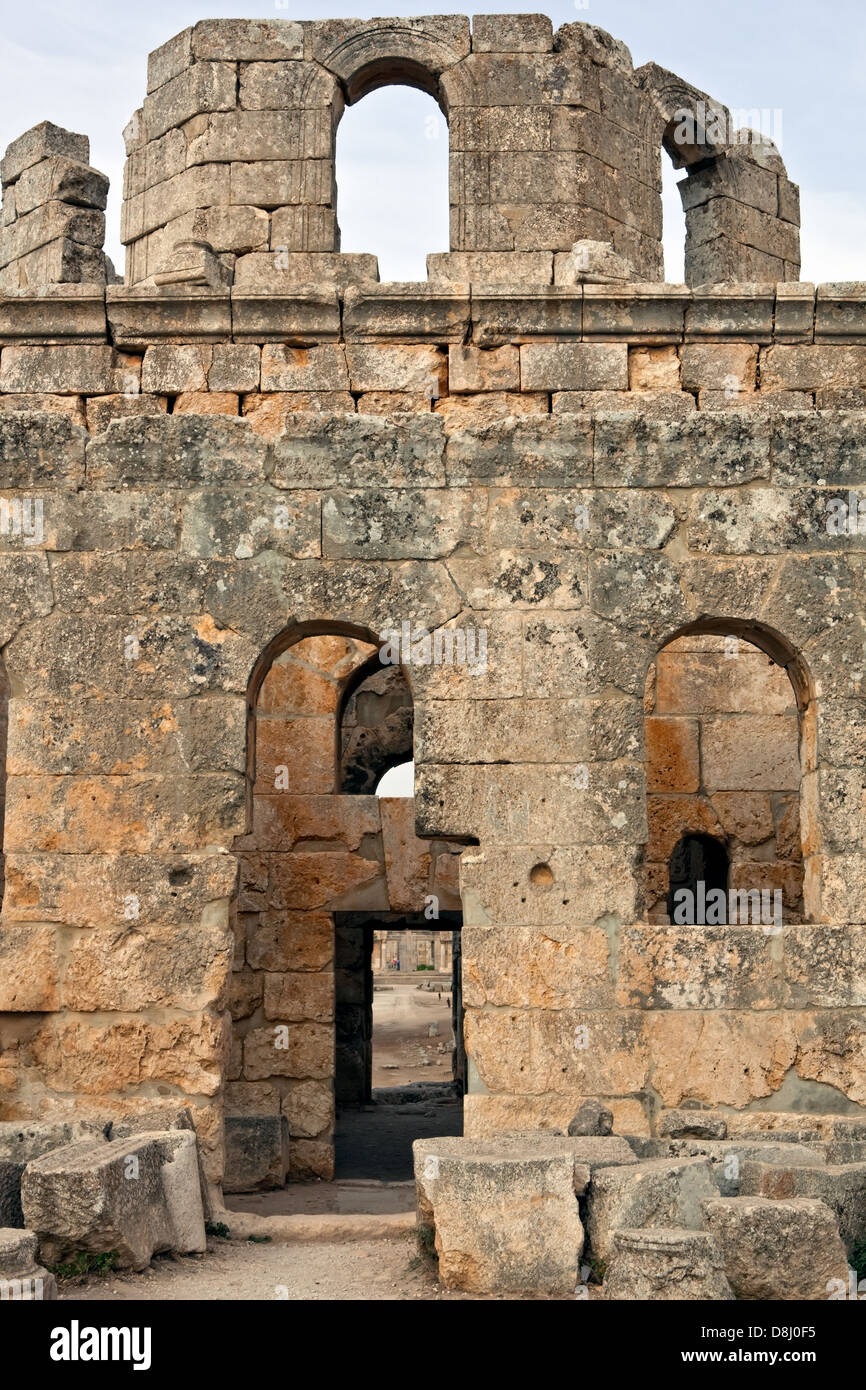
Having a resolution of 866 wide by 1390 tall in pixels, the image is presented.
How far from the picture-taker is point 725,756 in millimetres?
9812

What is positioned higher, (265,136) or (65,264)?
(265,136)

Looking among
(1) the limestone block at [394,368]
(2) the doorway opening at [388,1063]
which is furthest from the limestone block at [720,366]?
(2) the doorway opening at [388,1063]

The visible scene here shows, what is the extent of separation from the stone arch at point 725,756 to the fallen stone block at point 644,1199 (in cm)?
458

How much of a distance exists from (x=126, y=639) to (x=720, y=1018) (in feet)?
10.0

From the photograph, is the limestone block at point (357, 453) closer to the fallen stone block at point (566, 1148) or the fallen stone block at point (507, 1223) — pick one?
the fallen stone block at point (566, 1148)

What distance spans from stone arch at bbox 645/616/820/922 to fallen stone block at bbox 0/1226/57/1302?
5628mm

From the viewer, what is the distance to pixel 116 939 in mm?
6770

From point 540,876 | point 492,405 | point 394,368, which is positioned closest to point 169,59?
point 394,368

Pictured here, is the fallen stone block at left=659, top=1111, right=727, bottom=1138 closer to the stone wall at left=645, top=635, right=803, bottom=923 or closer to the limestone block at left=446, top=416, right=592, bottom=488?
the limestone block at left=446, top=416, right=592, bottom=488

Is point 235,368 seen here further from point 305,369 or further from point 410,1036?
point 410,1036

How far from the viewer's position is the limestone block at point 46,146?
1263 centimetres

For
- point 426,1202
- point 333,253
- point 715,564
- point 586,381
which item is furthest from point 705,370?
point 426,1202

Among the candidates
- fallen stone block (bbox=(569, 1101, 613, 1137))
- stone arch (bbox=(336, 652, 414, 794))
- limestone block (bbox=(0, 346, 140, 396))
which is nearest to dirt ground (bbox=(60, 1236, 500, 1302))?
fallen stone block (bbox=(569, 1101, 613, 1137))

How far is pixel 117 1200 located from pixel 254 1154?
3.97 m
